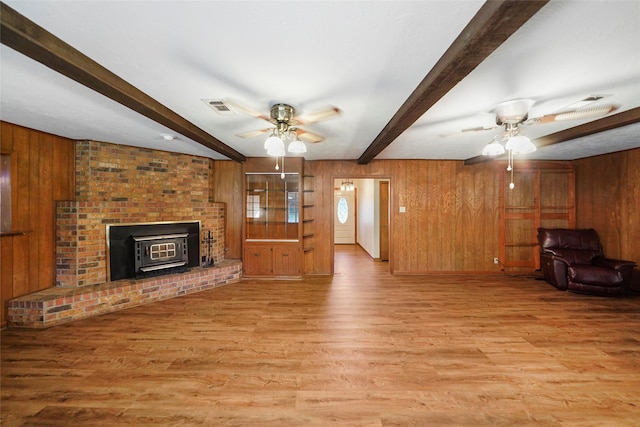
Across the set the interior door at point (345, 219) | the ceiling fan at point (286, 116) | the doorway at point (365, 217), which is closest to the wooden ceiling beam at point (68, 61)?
the ceiling fan at point (286, 116)

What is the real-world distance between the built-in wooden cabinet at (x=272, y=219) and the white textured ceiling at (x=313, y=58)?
2148 millimetres

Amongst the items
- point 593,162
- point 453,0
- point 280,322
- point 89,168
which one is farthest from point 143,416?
point 593,162

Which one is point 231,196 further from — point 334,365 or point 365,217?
point 365,217

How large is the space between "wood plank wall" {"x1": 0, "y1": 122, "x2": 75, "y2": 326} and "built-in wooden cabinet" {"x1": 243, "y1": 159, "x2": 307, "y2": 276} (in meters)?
2.53

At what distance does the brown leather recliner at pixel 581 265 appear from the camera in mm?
3594

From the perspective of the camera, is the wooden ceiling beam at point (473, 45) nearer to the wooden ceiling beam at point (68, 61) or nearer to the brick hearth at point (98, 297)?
the wooden ceiling beam at point (68, 61)

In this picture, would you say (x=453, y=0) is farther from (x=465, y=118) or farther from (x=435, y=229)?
(x=435, y=229)

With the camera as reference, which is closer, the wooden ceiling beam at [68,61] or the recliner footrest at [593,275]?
the wooden ceiling beam at [68,61]

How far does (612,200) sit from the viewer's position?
14.0ft

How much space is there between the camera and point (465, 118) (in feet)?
8.43

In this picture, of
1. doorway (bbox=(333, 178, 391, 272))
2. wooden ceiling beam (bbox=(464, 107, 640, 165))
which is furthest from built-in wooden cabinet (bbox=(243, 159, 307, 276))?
wooden ceiling beam (bbox=(464, 107, 640, 165))

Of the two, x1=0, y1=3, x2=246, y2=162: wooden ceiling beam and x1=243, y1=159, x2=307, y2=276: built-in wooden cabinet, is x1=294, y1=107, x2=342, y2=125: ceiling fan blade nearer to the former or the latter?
x1=0, y1=3, x2=246, y2=162: wooden ceiling beam

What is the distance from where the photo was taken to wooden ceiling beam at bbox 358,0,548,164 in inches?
41.6

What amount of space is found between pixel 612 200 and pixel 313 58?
5890 mm
